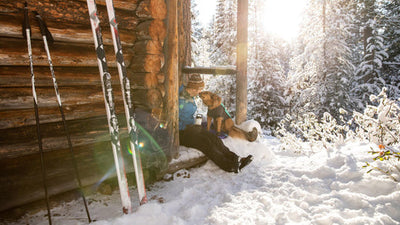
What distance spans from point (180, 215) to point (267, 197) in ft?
3.41

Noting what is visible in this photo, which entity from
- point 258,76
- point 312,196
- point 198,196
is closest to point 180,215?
point 198,196

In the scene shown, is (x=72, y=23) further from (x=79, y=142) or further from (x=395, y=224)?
(x=395, y=224)

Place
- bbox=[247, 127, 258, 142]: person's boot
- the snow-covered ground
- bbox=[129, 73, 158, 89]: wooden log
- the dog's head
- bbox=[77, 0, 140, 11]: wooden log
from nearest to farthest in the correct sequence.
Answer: the snow-covered ground
bbox=[77, 0, 140, 11]: wooden log
bbox=[129, 73, 158, 89]: wooden log
the dog's head
bbox=[247, 127, 258, 142]: person's boot

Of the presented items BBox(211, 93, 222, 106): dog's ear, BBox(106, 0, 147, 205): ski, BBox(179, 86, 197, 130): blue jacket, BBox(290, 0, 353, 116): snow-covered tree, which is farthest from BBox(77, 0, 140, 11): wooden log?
BBox(290, 0, 353, 116): snow-covered tree

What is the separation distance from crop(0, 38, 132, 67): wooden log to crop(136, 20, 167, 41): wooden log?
0.30 m

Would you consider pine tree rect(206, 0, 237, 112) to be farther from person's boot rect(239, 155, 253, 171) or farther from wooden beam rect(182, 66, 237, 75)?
person's boot rect(239, 155, 253, 171)

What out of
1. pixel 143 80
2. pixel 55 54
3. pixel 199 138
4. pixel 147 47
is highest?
pixel 147 47

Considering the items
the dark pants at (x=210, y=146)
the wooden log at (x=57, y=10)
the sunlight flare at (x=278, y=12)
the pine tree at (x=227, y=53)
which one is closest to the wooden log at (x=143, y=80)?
the wooden log at (x=57, y=10)

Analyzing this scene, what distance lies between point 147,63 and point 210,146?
67.6 inches

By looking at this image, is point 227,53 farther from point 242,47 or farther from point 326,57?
point 242,47

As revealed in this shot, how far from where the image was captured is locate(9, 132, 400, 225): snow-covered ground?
2117 millimetres

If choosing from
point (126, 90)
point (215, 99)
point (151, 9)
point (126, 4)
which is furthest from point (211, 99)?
point (126, 90)

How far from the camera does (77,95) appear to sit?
2.77 meters

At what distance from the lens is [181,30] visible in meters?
4.11
